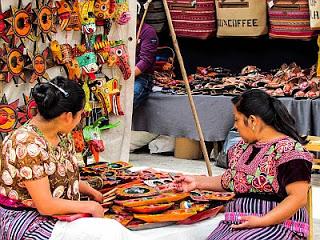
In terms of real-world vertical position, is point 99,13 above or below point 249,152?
above

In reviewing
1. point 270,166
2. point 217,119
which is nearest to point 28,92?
point 270,166

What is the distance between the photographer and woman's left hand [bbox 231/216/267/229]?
Result: 10.1 feet

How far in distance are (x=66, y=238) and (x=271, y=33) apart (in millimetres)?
4671

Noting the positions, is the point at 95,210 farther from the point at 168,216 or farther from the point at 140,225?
the point at 168,216

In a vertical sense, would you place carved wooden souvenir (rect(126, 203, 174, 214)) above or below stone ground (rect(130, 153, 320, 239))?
above

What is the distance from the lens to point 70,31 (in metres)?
4.11

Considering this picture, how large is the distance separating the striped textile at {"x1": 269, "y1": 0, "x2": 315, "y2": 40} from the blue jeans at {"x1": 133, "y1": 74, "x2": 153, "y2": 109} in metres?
1.28

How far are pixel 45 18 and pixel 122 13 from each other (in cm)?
80

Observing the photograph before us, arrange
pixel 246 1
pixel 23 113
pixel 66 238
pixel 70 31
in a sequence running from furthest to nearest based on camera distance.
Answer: pixel 246 1, pixel 70 31, pixel 23 113, pixel 66 238

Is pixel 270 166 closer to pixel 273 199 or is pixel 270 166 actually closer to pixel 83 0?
pixel 273 199

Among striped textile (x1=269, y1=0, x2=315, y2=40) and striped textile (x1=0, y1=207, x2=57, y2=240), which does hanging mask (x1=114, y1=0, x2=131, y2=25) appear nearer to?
striped textile (x1=0, y1=207, x2=57, y2=240)

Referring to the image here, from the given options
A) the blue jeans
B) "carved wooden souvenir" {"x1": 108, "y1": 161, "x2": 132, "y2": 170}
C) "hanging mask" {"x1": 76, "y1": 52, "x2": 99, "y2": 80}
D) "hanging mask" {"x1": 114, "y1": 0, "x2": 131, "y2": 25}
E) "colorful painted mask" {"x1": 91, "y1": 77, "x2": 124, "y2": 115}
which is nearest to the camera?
"carved wooden souvenir" {"x1": 108, "y1": 161, "x2": 132, "y2": 170}

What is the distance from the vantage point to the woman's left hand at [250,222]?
308cm

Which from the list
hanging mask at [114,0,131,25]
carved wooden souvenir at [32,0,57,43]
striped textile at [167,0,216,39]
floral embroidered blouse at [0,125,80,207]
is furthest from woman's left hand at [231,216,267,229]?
striped textile at [167,0,216,39]
